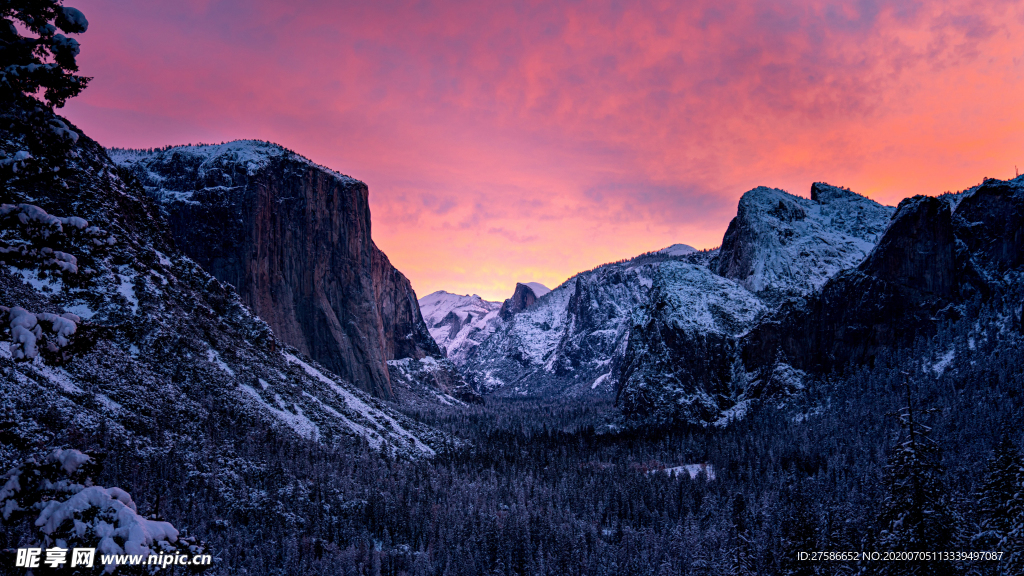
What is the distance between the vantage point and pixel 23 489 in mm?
11141

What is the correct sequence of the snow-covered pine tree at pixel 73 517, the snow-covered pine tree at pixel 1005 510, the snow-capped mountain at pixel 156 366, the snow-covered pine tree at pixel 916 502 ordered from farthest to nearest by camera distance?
the snow-capped mountain at pixel 156 366, the snow-covered pine tree at pixel 1005 510, the snow-covered pine tree at pixel 916 502, the snow-covered pine tree at pixel 73 517

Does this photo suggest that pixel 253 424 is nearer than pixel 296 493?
No

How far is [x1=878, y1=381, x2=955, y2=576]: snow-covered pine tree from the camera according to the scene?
2948 centimetres

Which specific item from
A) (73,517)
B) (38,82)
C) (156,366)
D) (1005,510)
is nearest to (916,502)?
(1005,510)

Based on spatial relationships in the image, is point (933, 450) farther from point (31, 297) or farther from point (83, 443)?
point (31, 297)

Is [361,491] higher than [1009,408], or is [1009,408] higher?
[1009,408]

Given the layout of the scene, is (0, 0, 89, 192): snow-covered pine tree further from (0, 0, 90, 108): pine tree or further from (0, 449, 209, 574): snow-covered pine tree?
(0, 449, 209, 574): snow-covered pine tree

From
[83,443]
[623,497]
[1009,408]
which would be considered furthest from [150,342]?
[1009,408]

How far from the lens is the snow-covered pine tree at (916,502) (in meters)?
29.5

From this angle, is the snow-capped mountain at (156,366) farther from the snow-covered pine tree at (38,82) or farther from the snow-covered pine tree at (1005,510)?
the snow-covered pine tree at (1005,510)

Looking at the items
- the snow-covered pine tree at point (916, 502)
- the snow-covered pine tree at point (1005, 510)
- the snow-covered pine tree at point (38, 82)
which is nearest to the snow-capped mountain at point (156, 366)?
the snow-covered pine tree at point (38, 82)

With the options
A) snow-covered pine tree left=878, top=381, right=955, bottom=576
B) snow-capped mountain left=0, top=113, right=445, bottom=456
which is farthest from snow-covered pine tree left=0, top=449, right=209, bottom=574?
snow-capped mountain left=0, top=113, right=445, bottom=456

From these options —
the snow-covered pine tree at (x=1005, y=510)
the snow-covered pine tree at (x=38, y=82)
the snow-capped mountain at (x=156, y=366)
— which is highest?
the snow-capped mountain at (x=156, y=366)

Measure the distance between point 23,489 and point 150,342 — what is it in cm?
14135
